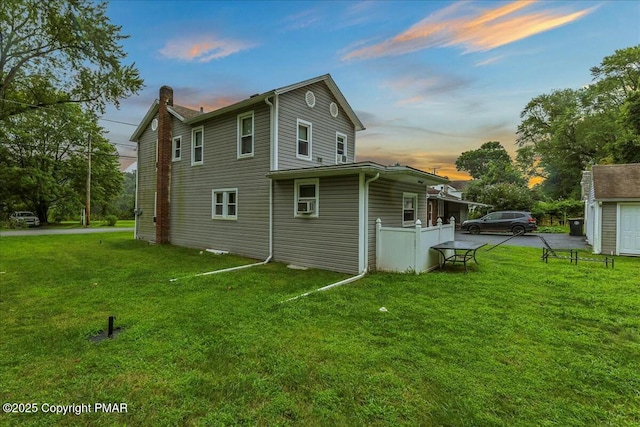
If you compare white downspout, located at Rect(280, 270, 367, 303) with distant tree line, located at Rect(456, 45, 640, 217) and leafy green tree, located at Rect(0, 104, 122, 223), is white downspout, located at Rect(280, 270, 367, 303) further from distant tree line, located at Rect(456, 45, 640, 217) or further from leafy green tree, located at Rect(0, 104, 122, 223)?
leafy green tree, located at Rect(0, 104, 122, 223)

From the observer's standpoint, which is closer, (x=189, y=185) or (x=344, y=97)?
(x=344, y=97)

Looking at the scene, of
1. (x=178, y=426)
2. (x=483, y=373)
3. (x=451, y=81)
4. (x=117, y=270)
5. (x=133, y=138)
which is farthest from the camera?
(x=133, y=138)

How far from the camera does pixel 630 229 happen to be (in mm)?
10719

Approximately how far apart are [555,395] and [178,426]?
3.35 m

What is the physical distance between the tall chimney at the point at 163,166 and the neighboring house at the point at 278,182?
4 centimetres

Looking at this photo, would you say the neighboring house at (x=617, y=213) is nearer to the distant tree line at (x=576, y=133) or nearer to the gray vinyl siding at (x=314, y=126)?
the gray vinyl siding at (x=314, y=126)

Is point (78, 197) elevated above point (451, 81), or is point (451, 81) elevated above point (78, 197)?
point (451, 81)

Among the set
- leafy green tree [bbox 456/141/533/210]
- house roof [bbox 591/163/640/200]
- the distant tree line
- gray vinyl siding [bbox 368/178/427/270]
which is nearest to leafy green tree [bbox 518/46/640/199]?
the distant tree line

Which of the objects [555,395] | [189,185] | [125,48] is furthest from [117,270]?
[125,48]

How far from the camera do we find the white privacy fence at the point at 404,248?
7.32 meters

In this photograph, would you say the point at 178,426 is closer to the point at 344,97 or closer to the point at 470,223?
the point at 344,97

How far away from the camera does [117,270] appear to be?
8023 millimetres

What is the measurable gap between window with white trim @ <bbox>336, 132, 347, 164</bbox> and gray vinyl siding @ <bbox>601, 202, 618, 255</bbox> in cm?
1027

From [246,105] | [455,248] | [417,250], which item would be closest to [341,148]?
[246,105]
